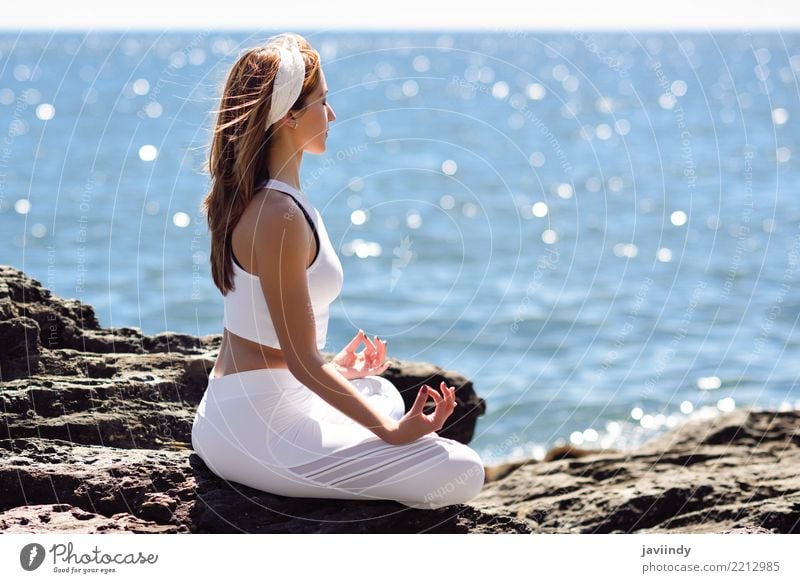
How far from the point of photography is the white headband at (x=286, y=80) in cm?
367

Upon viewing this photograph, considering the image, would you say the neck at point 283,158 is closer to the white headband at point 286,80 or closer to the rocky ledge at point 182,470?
the white headband at point 286,80

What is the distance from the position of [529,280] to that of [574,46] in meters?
47.6

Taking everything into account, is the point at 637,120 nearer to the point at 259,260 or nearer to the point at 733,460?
the point at 733,460

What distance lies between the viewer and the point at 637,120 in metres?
29.7

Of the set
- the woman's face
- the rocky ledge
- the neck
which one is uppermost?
the woman's face

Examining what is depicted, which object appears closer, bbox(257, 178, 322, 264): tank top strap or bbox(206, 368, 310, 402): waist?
bbox(257, 178, 322, 264): tank top strap

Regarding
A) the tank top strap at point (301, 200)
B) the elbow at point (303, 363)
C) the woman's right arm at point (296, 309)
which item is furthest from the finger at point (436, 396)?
the tank top strap at point (301, 200)

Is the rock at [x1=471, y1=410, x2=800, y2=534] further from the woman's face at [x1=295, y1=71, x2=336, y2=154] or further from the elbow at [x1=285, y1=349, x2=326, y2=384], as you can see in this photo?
the woman's face at [x1=295, y1=71, x2=336, y2=154]

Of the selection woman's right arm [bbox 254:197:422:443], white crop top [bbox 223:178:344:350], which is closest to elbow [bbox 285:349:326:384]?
woman's right arm [bbox 254:197:422:443]

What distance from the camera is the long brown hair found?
3.69 metres

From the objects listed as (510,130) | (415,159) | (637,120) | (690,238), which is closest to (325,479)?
(690,238)

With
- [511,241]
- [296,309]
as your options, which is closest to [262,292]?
[296,309]

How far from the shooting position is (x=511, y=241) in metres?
15.8

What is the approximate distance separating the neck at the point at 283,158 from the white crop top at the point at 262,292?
0.04 metres
